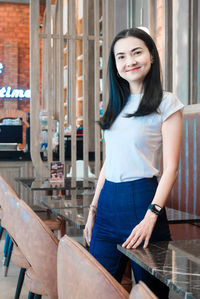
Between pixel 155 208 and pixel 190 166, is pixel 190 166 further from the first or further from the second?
pixel 155 208

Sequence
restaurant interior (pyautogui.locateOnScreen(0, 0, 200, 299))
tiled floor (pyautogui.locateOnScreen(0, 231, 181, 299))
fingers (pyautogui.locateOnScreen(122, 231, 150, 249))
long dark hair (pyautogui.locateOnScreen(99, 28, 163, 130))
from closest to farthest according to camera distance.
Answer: restaurant interior (pyautogui.locateOnScreen(0, 0, 200, 299)) < fingers (pyautogui.locateOnScreen(122, 231, 150, 249)) < long dark hair (pyautogui.locateOnScreen(99, 28, 163, 130)) < tiled floor (pyautogui.locateOnScreen(0, 231, 181, 299))

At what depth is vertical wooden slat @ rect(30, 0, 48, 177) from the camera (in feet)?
14.7

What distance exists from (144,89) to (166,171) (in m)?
0.32

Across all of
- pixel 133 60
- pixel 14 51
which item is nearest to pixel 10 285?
pixel 133 60

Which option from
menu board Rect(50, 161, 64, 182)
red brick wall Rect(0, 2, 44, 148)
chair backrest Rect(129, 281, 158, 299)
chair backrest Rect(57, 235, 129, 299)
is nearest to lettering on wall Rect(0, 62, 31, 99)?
red brick wall Rect(0, 2, 44, 148)

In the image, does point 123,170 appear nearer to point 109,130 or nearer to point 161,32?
point 109,130

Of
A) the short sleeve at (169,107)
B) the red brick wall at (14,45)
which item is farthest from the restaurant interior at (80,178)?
the red brick wall at (14,45)

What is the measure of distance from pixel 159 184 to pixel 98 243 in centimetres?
32

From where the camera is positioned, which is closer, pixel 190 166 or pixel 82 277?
pixel 82 277

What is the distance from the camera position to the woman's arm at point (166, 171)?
152cm

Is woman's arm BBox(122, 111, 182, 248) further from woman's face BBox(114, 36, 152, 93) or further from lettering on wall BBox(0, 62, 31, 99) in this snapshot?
lettering on wall BBox(0, 62, 31, 99)

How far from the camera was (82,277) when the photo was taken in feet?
2.78

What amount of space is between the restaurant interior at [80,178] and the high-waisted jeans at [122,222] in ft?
0.31

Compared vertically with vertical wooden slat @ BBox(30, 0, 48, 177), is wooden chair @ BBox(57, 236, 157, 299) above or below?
below
